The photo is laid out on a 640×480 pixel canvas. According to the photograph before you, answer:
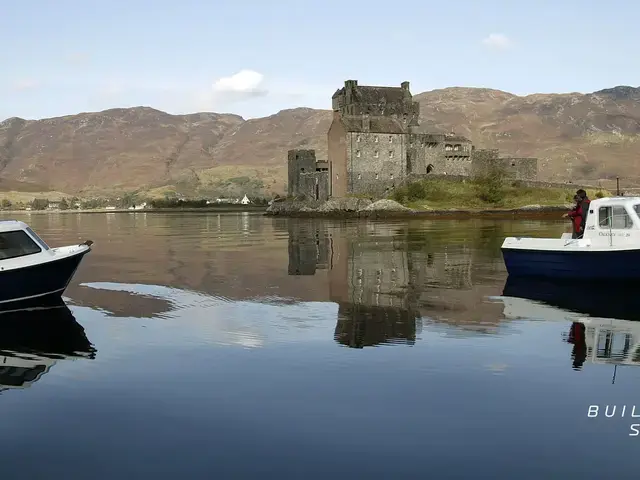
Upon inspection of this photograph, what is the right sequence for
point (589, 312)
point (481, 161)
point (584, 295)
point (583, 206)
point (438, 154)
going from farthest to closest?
point (481, 161)
point (438, 154)
point (583, 206)
point (584, 295)
point (589, 312)

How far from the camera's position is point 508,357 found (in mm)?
11773

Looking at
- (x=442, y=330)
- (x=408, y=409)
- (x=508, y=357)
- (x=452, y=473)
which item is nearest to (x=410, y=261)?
(x=442, y=330)

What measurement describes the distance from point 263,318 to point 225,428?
7472mm

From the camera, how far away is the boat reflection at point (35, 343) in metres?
11.6

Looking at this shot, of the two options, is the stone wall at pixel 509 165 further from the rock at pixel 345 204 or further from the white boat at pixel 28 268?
the white boat at pixel 28 268

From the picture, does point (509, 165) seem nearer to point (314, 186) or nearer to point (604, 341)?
point (314, 186)

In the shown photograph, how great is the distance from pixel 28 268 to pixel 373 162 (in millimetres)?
71988

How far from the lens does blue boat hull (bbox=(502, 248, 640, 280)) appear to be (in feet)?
62.3

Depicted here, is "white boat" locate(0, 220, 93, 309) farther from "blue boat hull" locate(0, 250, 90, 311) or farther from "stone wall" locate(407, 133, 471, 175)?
"stone wall" locate(407, 133, 471, 175)

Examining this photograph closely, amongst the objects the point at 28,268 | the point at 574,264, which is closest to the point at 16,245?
the point at 28,268

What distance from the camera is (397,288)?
2014cm

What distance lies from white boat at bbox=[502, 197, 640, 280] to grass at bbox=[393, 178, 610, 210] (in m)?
61.5

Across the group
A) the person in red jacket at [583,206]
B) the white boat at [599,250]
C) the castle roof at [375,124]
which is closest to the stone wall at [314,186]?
the castle roof at [375,124]

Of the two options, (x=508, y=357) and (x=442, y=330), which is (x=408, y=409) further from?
(x=442, y=330)
